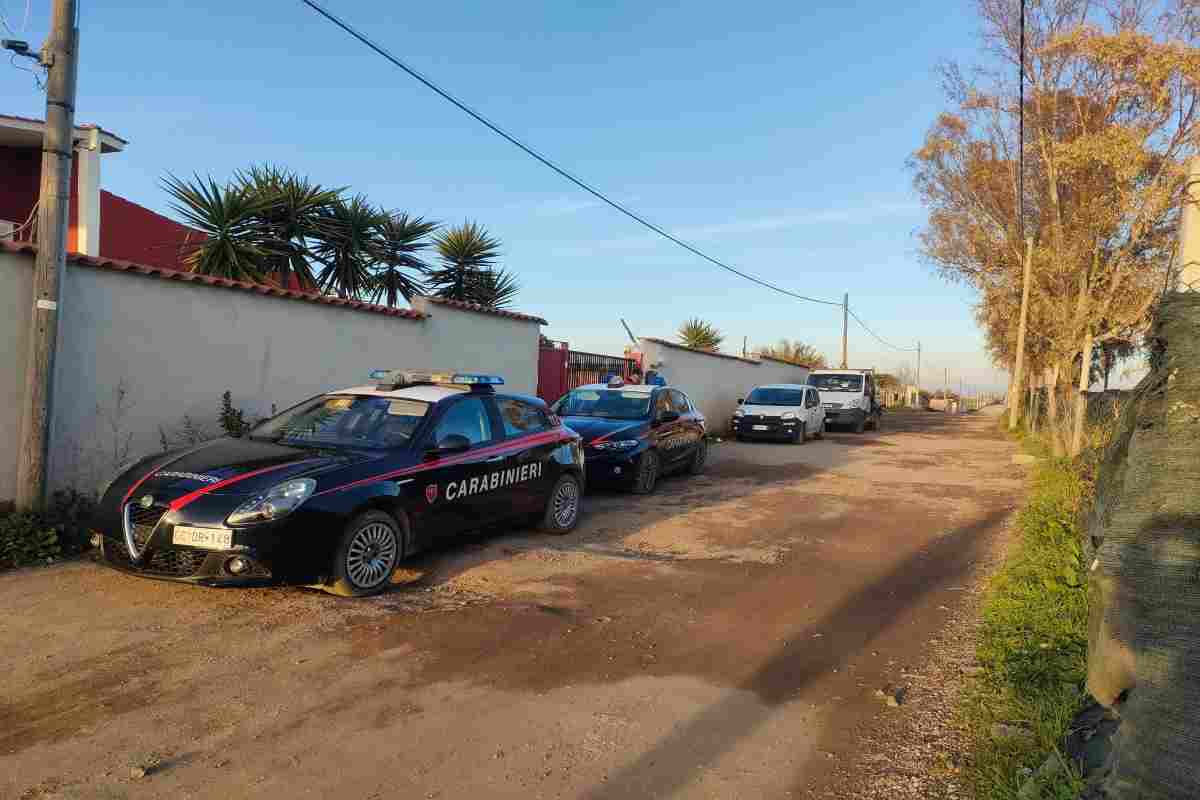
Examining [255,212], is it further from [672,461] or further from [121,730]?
[121,730]

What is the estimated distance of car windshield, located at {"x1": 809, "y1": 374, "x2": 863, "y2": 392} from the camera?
24266mm

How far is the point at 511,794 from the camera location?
2895 mm

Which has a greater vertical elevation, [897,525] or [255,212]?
[255,212]

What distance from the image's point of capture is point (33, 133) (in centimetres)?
1301

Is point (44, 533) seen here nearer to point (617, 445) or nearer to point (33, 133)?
point (617, 445)

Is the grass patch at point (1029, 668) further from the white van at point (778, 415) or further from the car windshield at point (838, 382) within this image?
the car windshield at point (838, 382)

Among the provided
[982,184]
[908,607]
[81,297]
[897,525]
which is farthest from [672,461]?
[982,184]

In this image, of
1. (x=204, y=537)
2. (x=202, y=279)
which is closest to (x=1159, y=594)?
(x=204, y=537)

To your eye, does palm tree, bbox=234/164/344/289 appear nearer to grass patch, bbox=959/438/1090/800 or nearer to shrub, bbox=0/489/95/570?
shrub, bbox=0/489/95/570

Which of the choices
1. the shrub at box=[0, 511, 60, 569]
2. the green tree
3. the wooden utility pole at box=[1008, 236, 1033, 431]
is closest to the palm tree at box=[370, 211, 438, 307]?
the green tree

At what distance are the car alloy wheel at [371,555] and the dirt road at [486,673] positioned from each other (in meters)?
0.25

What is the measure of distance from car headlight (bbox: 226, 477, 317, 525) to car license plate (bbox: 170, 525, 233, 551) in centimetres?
9

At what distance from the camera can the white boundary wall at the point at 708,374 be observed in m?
18.7

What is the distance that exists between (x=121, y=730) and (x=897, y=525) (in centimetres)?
750
